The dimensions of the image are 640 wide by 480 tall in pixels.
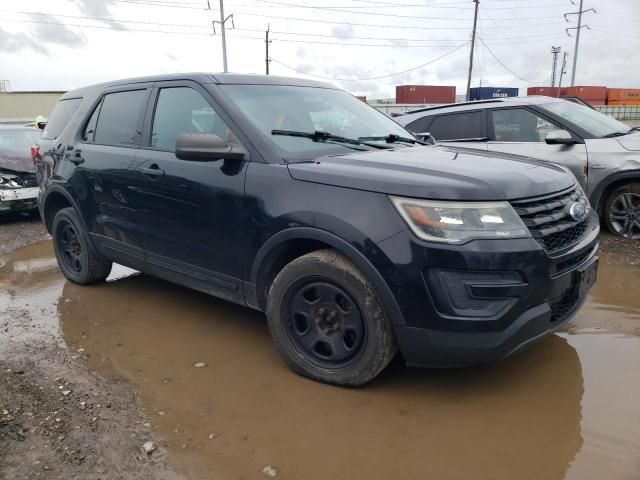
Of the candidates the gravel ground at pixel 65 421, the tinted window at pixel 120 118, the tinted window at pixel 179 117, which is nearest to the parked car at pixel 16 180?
the tinted window at pixel 120 118

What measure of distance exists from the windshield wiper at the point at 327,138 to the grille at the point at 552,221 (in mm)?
1142

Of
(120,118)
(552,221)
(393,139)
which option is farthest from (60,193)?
(552,221)

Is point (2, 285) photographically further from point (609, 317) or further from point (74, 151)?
point (609, 317)

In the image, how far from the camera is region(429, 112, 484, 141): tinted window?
264 inches

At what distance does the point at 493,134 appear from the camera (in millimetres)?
6570

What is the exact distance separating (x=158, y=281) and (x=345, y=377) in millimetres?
2921

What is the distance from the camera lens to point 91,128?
15.1ft

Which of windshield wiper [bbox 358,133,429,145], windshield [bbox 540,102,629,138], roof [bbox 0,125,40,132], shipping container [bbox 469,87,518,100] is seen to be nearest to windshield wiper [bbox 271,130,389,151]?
windshield wiper [bbox 358,133,429,145]

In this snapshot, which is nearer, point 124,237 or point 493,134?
point 124,237

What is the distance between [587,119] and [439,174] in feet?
15.1

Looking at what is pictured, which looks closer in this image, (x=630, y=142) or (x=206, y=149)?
(x=206, y=149)

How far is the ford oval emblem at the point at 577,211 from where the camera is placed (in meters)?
2.91

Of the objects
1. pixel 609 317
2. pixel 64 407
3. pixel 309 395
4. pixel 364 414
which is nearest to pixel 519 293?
pixel 364 414

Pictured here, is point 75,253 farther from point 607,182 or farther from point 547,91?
point 547,91
